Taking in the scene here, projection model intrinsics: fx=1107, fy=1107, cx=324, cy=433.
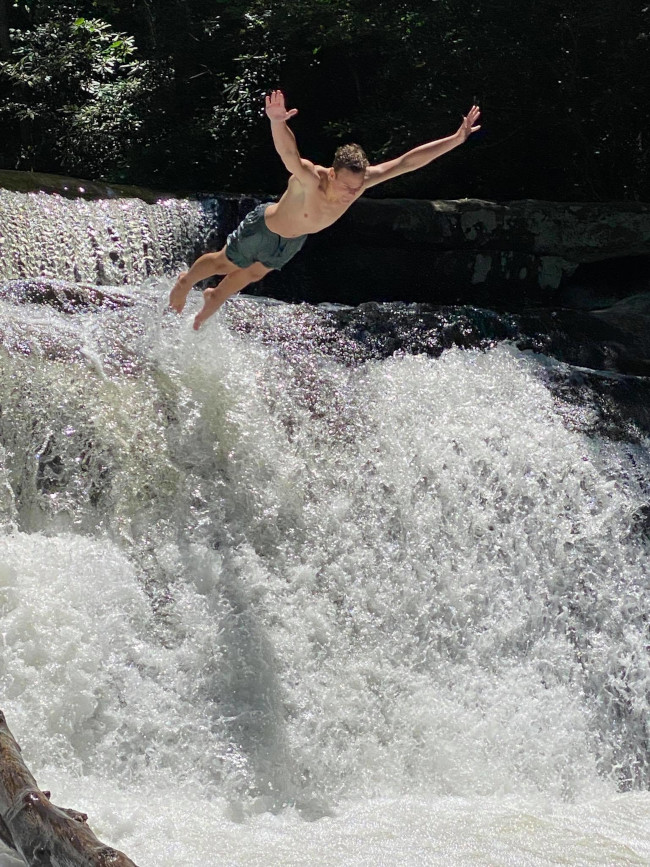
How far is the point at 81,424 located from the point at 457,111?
20.2 ft

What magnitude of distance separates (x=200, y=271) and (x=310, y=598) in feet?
5.44

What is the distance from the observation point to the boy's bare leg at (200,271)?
520 cm

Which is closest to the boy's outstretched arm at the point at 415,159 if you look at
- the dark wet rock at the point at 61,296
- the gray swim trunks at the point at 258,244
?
the gray swim trunks at the point at 258,244

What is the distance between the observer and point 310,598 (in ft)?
15.3

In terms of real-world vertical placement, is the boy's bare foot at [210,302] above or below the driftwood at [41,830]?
above

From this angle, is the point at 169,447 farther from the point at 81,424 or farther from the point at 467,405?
the point at 467,405

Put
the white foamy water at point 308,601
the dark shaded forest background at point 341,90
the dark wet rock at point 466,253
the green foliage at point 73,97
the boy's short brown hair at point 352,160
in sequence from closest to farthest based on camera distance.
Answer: the white foamy water at point 308,601 → the boy's short brown hair at point 352,160 → the dark wet rock at point 466,253 → the dark shaded forest background at point 341,90 → the green foliage at point 73,97

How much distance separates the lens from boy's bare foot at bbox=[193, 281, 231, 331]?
5.21m

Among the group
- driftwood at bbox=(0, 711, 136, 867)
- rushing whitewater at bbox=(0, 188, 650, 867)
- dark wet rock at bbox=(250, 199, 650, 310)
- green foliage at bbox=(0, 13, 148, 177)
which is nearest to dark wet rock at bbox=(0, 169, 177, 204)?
dark wet rock at bbox=(250, 199, 650, 310)

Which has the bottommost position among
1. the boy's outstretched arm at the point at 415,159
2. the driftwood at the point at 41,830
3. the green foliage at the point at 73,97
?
the driftwood at the point at 41,830

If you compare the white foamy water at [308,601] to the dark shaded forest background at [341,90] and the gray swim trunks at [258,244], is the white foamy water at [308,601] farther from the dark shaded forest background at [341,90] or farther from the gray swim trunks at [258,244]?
the dark shaded forest background at [341,90]

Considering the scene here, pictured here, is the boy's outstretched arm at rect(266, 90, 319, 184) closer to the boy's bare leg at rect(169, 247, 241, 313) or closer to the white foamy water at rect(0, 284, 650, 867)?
the boy's bare leg at rect(169, 247, 241, 313)

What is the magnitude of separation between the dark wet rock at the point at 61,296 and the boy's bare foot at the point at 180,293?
439mm

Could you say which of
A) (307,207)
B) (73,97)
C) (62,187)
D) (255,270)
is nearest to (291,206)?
(307,207)
